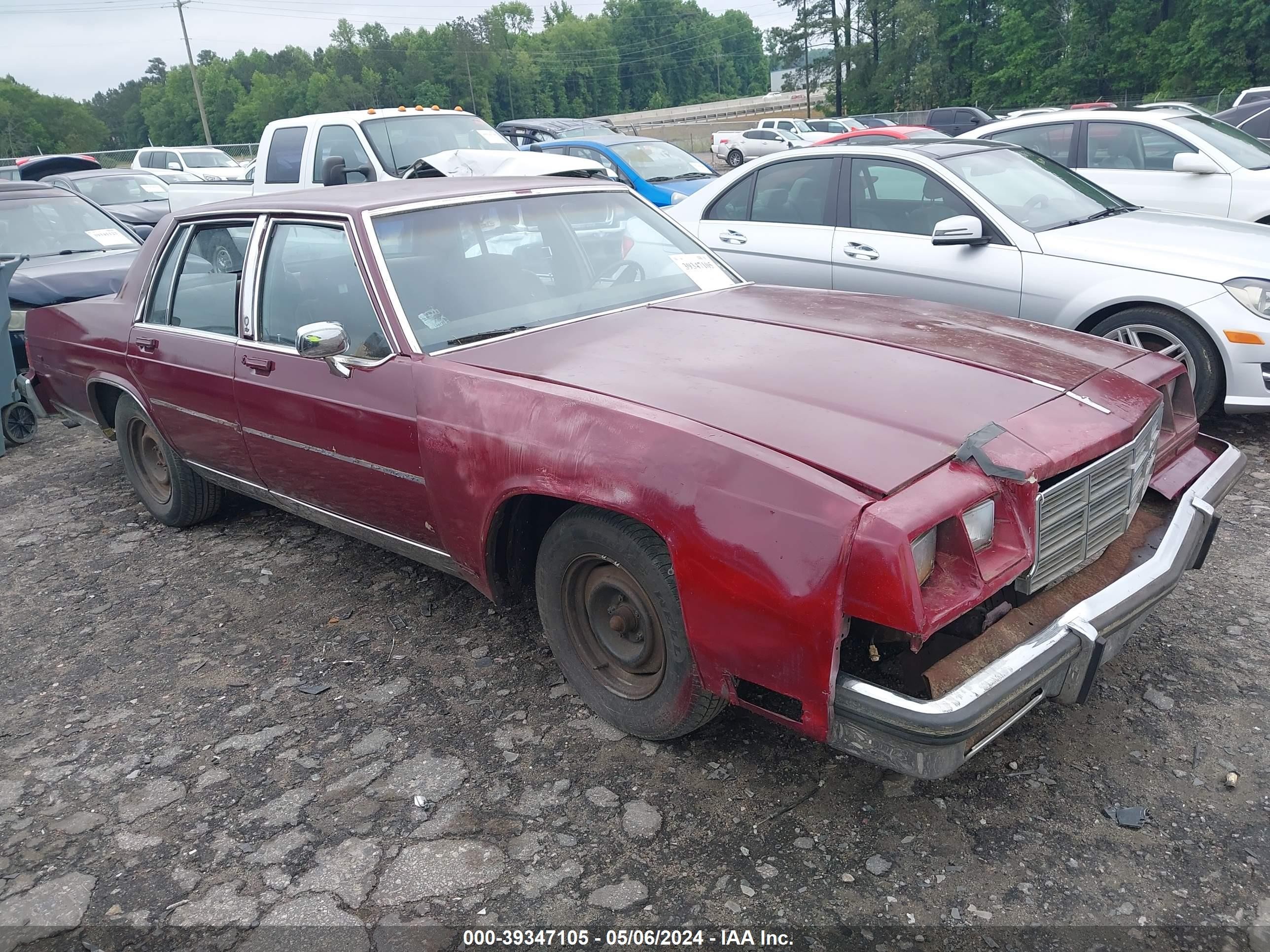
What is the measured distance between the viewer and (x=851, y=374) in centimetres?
287

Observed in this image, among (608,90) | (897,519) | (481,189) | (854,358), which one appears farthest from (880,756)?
(608,90)

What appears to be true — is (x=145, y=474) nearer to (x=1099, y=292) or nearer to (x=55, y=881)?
(x=55, y=881)

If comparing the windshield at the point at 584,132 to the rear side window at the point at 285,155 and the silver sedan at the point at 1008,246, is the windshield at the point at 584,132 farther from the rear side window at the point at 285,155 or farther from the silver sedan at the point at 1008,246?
the silver sedan at the point at 1008,246

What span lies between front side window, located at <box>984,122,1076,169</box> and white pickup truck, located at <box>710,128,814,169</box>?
25.4 metres

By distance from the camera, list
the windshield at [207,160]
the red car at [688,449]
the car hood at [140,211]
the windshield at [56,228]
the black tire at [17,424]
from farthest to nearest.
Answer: the windshield at [207,160], the car hood at [140,211], the windshield at [56,228], the black tire at [17,424], the red car at [688,449]

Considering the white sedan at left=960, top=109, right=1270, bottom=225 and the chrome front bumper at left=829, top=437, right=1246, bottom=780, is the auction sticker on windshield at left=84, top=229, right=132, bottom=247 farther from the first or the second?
the chrome front bumper at left=829, top=437, right=1246, bottom=780

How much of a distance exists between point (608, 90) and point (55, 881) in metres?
120

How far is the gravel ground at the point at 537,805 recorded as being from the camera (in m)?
2.32

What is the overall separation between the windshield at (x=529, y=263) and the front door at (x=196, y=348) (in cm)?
101

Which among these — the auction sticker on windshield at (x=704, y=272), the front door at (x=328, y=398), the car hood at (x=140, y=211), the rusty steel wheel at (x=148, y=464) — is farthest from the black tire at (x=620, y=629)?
the car hood at (x=140, y=211)

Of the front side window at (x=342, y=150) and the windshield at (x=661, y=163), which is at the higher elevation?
the front side window at (x=342, y=150)

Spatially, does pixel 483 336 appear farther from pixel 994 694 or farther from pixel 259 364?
pixel 994 694

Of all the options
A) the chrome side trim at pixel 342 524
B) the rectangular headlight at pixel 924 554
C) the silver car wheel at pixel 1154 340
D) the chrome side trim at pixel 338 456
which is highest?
the rectangular headlight at pixel 924 554

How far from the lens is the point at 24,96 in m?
75.9
